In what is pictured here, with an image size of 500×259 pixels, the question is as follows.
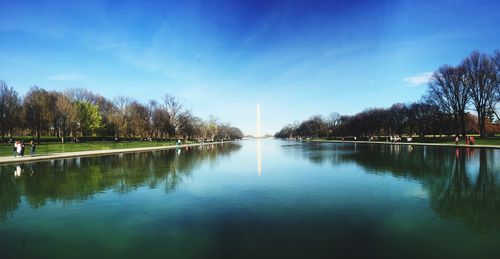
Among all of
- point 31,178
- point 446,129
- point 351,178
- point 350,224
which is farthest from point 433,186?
point 446,129

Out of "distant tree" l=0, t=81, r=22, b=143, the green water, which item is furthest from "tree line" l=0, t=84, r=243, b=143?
the green water

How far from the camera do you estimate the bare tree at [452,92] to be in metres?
54.6

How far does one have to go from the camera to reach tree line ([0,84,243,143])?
52578 mm

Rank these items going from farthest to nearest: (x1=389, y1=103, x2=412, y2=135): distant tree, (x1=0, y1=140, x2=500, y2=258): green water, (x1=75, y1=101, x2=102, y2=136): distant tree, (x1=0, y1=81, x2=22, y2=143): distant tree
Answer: (x1=389, y1=103, x2=412, y2=135): distant tree → (x1=75, y1=101, x2=102, y2=136): distant tree → (x1=0, y1=81, x2=22, y2=143): distant tree → (x1=0, y1=140, x2=500, y2=258): green water

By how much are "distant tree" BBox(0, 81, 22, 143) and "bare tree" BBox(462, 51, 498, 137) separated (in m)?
80.6

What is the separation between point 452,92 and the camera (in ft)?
186

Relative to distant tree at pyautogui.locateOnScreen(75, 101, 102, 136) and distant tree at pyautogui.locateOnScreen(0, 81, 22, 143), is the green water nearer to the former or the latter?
distant tree at pyautogui.locateOnScreen(0, 81, 22, 143)

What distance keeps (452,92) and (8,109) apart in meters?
80.8

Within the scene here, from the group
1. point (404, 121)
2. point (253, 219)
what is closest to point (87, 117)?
point (253, 219)

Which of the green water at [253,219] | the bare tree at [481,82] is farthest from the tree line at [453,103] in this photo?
the green water at [253,219]

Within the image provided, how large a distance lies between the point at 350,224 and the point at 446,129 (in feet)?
274

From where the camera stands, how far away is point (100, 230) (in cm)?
714

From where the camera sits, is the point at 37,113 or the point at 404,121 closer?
the point at 37,113

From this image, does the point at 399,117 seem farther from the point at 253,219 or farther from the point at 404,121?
the point at 253,219
